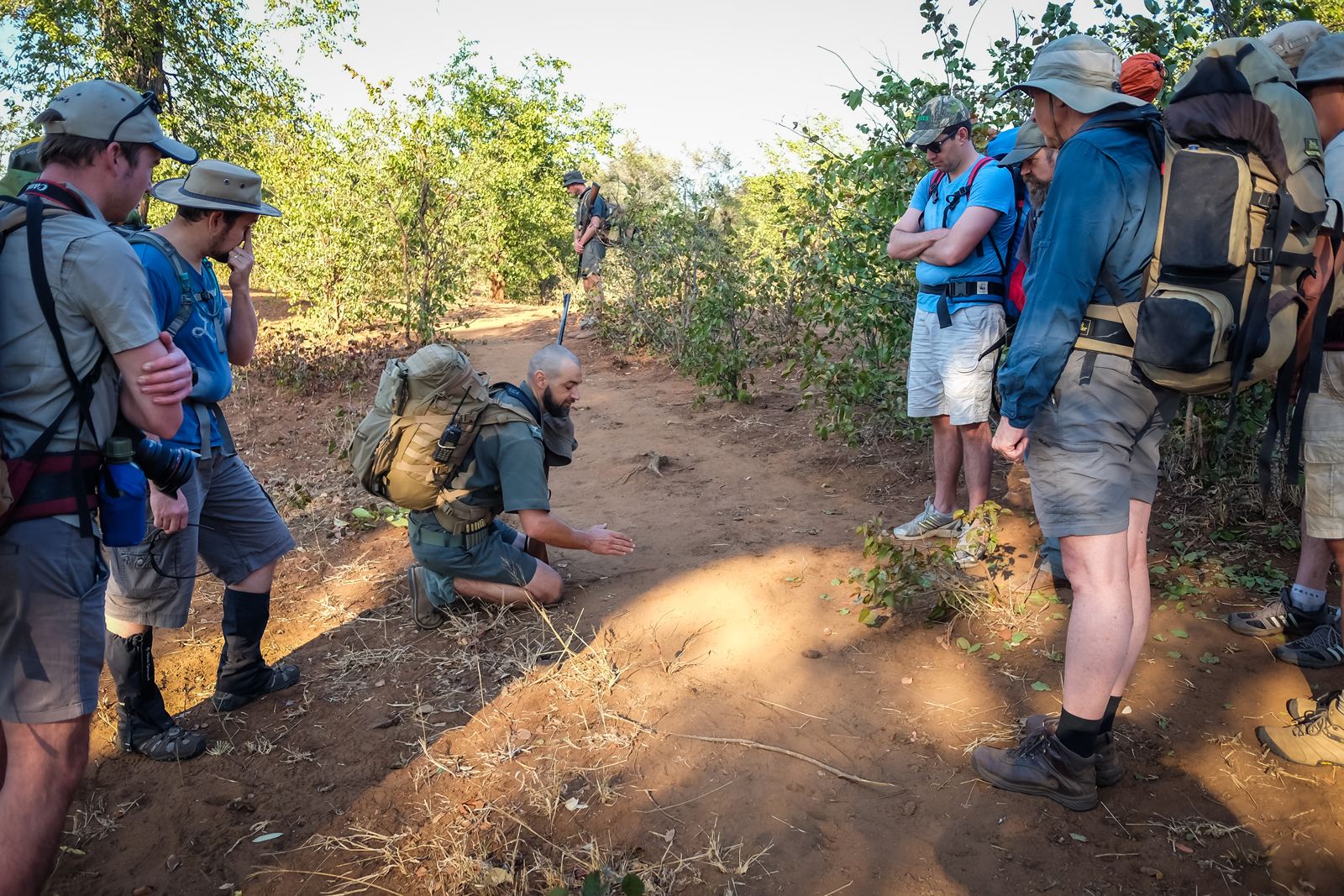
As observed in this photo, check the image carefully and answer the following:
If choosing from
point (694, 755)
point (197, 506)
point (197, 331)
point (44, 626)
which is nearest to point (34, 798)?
point (44, 626)

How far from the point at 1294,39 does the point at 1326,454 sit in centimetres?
138

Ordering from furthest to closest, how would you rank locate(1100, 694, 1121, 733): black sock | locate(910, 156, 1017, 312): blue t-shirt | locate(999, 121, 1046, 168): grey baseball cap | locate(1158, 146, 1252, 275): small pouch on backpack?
locate(910, 156, 1017, 312): blue t-shirt < locate(999, 121, 1046, 168): grey baseball cap < locate(1100, 694, 1121, 733): black sock < locate(1158, 146, 1252, 275): small pouch on backpack

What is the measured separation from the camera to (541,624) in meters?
3.80

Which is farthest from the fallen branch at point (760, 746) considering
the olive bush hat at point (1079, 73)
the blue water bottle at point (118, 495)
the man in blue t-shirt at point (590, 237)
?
the man in blue t-shirt at point (590, 237)

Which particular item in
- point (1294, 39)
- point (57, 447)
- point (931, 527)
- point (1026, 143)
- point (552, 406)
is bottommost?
point (931, 527)

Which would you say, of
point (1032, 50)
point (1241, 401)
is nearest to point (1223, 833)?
point (1241, 401)

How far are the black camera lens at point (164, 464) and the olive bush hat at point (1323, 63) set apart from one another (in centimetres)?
359

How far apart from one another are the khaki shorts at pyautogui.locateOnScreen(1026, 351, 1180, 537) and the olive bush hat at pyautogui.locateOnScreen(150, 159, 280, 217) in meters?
2.79

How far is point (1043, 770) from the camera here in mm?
2463

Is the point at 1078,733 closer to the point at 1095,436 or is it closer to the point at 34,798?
the point at 1095,436

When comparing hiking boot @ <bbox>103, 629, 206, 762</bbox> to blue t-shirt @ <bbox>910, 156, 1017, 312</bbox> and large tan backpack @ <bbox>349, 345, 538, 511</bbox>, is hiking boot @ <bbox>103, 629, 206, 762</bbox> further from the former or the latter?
blue t-shirt @ <bbox>910, 156, 1017, 312</bbox>

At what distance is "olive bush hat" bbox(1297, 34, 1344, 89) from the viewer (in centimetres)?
253

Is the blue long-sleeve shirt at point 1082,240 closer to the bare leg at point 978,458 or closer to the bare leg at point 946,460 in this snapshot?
the bare leg at point 978,458

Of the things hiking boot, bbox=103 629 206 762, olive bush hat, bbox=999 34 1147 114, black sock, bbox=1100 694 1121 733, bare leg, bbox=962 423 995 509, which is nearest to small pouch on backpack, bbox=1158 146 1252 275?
olive bush hat, bbox=999 34 1147 114
